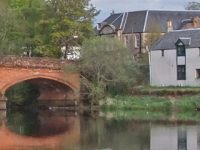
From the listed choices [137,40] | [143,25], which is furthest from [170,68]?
[137,40]

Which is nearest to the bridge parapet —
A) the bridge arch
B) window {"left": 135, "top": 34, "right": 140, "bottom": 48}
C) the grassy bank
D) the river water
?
the bridge arch

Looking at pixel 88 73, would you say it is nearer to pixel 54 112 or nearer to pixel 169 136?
pixel 54 112

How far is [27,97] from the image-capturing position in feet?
272

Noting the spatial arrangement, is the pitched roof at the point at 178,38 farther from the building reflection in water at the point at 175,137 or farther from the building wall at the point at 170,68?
the building reflection in water at the point at 175,137

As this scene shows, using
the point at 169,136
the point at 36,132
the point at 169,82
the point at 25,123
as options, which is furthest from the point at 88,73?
the point at 169,136

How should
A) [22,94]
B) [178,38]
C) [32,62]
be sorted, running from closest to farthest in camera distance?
[32,62], [178,38], [22,94]

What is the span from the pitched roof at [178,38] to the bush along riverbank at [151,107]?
854cm

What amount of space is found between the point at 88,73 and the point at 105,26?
23926mm

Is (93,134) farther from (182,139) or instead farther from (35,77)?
(35,77)

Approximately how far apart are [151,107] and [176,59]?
9588mm

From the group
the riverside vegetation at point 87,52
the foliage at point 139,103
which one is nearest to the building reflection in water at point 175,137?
the foliage at point 139,103

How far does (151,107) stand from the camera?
70312 mm

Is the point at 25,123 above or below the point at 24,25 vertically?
below

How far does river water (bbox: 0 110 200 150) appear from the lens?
145ft
